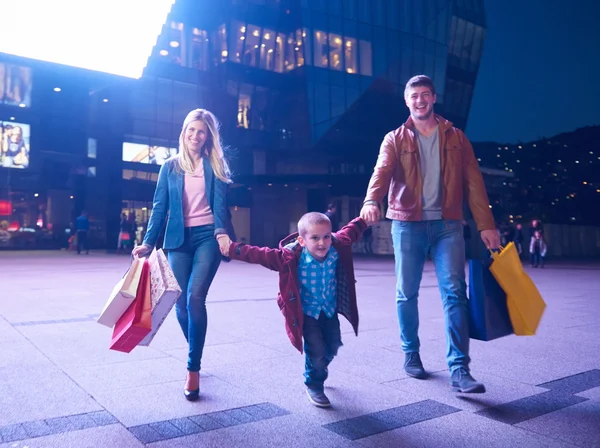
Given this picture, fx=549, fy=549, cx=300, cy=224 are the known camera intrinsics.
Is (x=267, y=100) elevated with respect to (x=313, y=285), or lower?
elevated

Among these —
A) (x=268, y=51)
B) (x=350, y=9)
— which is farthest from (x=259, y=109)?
(x=350, y=9)

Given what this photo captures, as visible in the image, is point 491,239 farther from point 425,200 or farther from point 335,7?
point 335,7

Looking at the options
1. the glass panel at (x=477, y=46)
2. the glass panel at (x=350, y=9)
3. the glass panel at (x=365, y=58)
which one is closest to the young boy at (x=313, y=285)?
the glass panel at (x=365, y=58)

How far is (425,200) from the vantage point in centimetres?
390

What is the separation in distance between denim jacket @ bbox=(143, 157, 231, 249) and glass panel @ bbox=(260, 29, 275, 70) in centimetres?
3281

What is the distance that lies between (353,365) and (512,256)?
1.45 meters

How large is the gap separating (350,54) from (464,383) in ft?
111

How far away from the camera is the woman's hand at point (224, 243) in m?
3.37

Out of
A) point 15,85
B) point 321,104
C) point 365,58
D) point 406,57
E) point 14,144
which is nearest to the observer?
point 14,144

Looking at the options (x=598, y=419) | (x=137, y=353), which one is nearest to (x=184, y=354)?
(x=137, y=353)

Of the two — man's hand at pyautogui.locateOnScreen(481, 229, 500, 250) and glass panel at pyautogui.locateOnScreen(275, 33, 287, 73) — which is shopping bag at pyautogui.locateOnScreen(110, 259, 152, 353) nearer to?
man's hand at pyautogui.locateOnScreen(481, 229, 500, 250)

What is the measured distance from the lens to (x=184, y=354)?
4.62 m

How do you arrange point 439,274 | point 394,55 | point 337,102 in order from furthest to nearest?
point 394,55, point 337,102, point 439,274

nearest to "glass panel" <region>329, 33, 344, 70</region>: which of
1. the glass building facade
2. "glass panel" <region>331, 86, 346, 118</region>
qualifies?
the glass building facade
